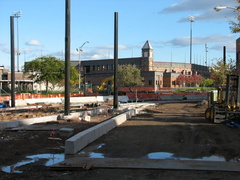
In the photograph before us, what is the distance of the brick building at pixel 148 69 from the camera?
91512 millimetres

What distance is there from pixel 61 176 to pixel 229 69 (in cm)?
4407

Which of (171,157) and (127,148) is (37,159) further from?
(171,157)

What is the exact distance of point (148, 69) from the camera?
106m

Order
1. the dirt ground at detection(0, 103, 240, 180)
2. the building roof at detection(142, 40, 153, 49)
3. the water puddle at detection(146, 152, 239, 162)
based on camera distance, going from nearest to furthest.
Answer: the dirt ground at detection(0, 103, 240, 180)
the water puddle at detection(146, 152, 239, 162)
the building roof at detection(142, 40, 153, 49)

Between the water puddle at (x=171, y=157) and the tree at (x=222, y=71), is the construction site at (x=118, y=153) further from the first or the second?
the tree at (x=222, y=71)

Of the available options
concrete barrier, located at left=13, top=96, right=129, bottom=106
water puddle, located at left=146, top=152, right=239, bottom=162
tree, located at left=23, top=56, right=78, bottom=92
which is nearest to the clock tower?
tree, located at left=23, top=56, right=78, bottom=92

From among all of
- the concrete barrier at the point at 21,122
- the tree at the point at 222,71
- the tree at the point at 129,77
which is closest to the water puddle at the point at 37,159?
the concrete barrier at the point at 21,122

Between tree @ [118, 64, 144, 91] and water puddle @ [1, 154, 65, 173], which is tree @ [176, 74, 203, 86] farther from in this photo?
water puddle @ [1, 154, 65, 173]

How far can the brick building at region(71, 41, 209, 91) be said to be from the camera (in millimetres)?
91512

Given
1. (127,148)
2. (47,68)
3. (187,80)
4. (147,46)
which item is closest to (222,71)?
(47,68)

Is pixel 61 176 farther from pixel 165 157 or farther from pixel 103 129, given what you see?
pixel 103 129

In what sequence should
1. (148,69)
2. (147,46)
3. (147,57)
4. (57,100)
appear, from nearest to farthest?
(57,100), (148,69), (147,57), (147,46)

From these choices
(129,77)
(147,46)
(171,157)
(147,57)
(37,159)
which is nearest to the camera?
(37,159)

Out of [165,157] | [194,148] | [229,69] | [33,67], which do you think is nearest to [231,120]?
[194,148]
